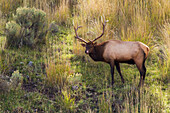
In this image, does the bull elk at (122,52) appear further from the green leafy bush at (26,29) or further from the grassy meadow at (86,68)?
the green leafy bush at (26,29)

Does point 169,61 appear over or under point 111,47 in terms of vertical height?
→ under

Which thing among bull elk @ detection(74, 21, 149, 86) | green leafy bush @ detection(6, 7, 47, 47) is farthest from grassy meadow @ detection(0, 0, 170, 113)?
bull elk @ detection(74, 21, 149, 86)

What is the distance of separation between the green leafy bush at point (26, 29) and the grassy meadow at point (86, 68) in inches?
8.3

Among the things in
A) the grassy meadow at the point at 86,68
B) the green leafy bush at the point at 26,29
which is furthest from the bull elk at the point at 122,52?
the green leafy bush at the point at 26,29

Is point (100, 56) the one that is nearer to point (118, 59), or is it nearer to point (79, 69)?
point (118, 59)

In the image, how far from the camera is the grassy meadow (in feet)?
16.6

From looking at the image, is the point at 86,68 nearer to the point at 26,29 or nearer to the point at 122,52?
the point at 122,52

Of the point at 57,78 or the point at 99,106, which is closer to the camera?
the point at 99,106

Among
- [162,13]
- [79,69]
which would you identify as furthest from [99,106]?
[162,13]

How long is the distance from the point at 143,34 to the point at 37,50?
2750mm

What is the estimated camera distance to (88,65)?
271 inches

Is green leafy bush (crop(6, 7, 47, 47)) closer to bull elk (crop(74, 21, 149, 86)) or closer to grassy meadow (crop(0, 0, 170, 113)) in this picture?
grassy meadow (crop(0, 0, 170, 113))

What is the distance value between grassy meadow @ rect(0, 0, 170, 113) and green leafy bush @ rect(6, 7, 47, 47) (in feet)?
0.69

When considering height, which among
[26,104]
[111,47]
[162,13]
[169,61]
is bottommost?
[26,104]
